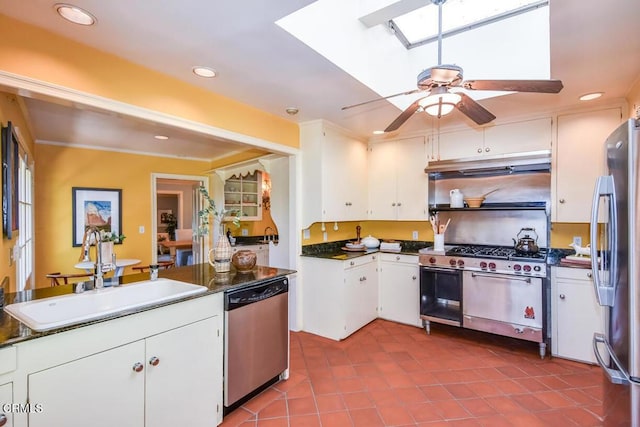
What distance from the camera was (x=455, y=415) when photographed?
6.97ft

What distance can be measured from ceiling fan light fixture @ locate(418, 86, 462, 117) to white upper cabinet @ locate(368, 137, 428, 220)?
1.86m

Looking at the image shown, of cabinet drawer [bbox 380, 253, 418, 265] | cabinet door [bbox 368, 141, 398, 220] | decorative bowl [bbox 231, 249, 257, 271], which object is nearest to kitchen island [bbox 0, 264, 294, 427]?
decorative bowl [bbox 231, 249, 257, 271]

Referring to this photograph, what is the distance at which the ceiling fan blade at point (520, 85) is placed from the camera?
1.78 metres

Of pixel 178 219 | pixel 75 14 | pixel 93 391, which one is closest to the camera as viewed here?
pixel 93 391

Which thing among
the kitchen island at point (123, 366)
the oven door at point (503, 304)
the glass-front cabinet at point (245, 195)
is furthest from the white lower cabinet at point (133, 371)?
the glass-front cabinet at point (245, 195)

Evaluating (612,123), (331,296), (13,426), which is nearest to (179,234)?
(331,296)

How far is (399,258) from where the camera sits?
3.84 meters

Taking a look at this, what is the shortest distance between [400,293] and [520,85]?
2.66 m

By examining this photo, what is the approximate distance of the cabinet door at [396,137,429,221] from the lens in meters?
3.95

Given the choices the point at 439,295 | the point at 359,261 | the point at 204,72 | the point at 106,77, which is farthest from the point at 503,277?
the point at 106,77

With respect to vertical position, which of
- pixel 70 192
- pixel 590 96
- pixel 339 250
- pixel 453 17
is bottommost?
pixel 339 250

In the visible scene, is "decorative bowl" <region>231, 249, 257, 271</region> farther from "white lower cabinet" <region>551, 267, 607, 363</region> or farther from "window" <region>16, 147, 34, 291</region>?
"white lower cabinet" <region>551, 267, 607, 363</region>

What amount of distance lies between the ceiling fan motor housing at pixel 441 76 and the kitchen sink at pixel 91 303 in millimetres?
1902

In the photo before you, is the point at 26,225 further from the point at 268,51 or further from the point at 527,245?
the point at 527,245
